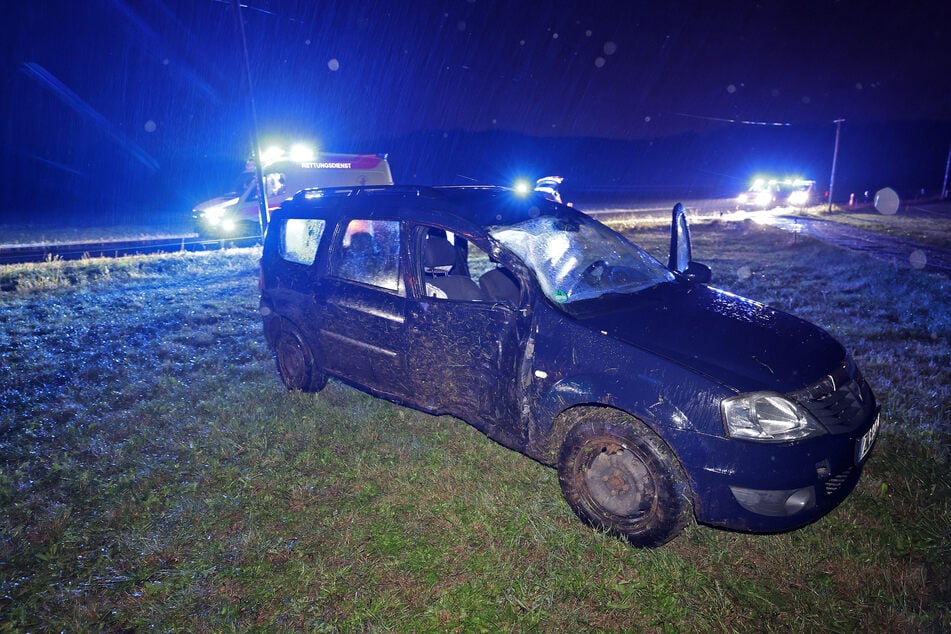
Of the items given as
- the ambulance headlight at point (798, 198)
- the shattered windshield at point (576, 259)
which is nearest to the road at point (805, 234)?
the ambulance headlight at point (798, 198)

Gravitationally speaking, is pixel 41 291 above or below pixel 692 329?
below

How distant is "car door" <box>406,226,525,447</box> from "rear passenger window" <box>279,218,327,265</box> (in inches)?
47.5

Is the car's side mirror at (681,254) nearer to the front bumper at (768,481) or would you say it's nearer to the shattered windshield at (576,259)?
the shattered windshield at (576,259)

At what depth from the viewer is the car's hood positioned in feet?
8.99

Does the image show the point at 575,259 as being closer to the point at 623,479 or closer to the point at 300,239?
the point at 623,479

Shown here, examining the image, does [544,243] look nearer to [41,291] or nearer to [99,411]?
[99,411]

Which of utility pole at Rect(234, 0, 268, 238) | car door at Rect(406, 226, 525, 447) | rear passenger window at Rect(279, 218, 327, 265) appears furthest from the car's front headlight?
utility pole at Rect(234, 0, 268, 238)

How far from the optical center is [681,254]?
4312mm

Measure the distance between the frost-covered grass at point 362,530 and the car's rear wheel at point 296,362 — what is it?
0.15m

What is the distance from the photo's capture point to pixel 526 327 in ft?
10.5

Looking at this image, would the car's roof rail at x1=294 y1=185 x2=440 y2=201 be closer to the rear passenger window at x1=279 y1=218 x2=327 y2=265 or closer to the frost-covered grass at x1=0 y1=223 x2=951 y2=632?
the rear passenger window at x1=279 y1=218 x2=327 y2=265

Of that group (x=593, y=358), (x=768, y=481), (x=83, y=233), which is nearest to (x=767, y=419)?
(x=768, y=481)

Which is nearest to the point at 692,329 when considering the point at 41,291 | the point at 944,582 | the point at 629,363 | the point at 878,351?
the point at 629,363

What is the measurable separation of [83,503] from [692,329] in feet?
13.1
